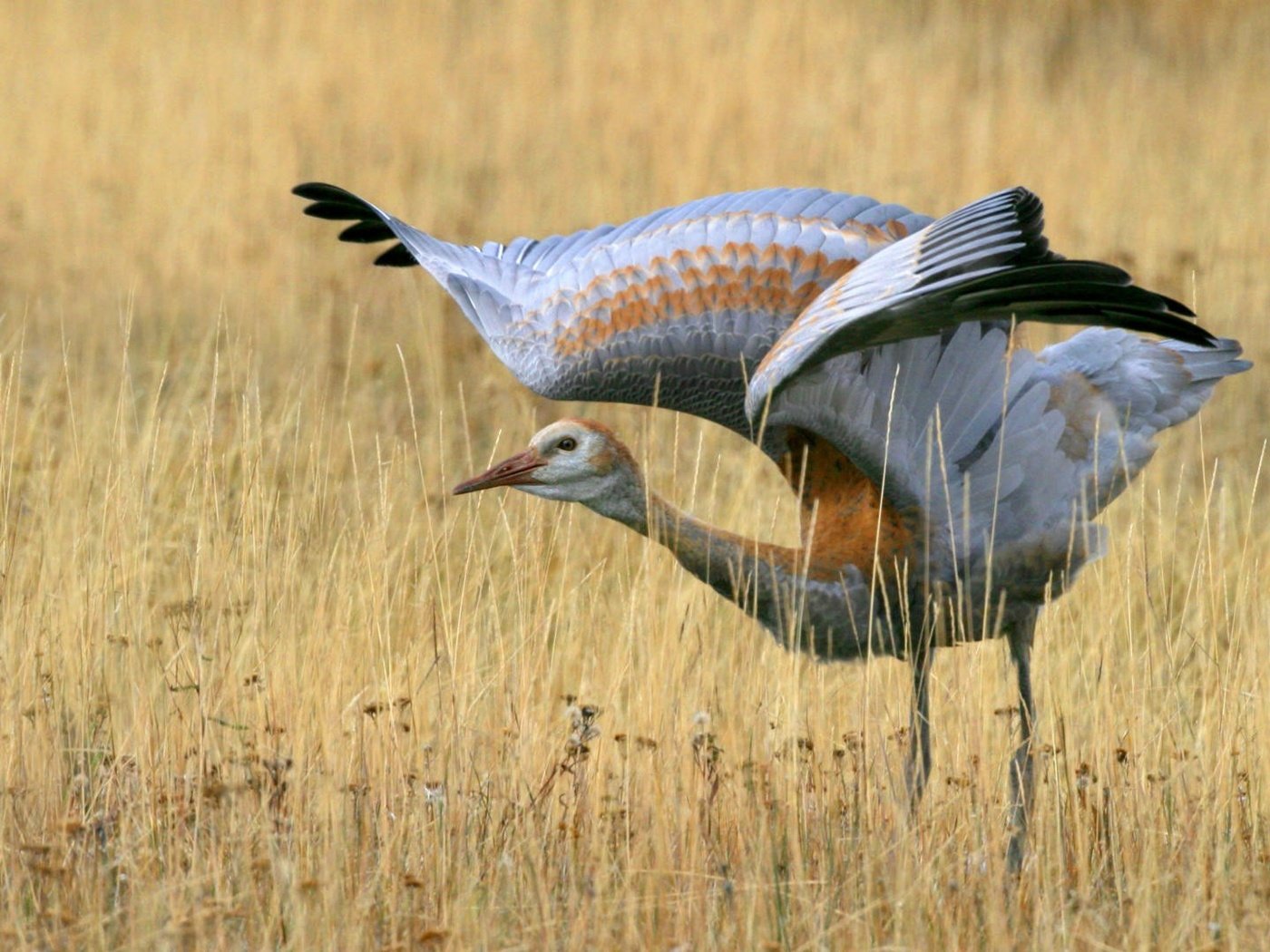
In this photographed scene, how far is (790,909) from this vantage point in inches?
173

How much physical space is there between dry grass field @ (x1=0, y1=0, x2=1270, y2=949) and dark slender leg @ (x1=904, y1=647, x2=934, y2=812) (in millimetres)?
45

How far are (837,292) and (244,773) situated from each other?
1.75 metres

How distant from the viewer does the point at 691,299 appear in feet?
18.4

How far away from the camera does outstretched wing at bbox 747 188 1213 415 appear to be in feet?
14.9

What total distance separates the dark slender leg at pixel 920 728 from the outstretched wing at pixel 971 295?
1003 mm

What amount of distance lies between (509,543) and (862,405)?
1.93 metres

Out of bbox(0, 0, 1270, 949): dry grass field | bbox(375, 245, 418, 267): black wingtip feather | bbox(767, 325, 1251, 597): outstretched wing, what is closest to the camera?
bbox(0, 0, 1270, 949): dry grass field

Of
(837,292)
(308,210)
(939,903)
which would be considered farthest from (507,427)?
(939,903)

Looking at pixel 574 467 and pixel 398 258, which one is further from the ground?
pixel 398 258

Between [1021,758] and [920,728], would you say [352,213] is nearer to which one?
[920,728]

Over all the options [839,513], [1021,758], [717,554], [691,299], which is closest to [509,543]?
[691,299]

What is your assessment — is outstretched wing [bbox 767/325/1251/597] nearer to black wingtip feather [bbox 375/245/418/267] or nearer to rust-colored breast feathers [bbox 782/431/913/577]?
rust-colored breast feathers [bbox 782/431/913/577]

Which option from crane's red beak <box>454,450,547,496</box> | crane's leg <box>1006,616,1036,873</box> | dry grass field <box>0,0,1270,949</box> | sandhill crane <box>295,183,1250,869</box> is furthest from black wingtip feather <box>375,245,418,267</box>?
crane's leg <box>1006,616,1036,873</box>

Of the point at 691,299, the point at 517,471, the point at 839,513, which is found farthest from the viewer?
the point at 691,299
